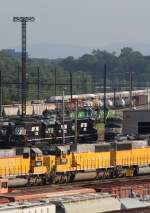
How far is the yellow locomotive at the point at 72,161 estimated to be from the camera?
139 feet

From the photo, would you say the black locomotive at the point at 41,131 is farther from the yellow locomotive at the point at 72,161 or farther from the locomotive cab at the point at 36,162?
the locomotive cab at the point at 36,162

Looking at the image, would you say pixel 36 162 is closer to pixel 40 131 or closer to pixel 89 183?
pixel 89 183

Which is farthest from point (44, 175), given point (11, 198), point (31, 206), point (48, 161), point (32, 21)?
point (32, 21)

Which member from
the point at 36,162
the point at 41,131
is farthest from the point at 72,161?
the point at 41,131

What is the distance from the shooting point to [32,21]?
7744 centimetres

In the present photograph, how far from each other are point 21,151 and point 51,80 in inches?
4247

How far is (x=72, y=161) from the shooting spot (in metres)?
45.1

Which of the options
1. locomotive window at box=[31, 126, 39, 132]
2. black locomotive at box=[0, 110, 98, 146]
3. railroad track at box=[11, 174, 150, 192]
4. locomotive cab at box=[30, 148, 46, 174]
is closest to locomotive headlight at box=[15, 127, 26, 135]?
black locomotive at box=[0, 110, 98, 146]

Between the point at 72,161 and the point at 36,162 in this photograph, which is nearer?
the point at 36,162

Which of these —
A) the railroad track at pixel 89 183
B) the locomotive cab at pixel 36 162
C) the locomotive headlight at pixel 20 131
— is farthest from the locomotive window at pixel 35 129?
the locomotive cab at pixel 36 162

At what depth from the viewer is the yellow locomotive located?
4250 centimetres

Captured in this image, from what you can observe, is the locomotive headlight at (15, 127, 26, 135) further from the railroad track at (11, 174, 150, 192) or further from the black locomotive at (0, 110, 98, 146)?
the railroad track at (11, 174, 150, 192)

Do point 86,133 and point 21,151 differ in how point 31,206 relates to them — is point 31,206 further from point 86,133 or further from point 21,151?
point 86,133

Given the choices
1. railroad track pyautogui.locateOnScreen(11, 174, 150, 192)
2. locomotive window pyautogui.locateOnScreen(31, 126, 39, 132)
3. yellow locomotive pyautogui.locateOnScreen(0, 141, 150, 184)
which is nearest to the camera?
railroad track pyautogui.locateOnScreen(11, 174, 150, 192)
